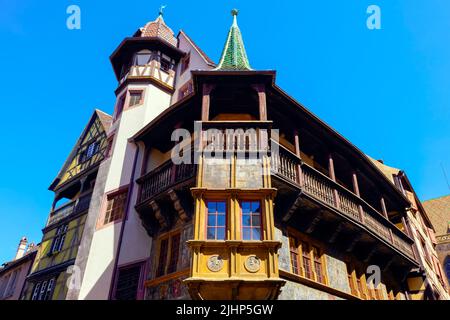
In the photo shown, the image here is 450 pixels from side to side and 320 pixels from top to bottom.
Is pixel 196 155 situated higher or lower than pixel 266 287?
higher

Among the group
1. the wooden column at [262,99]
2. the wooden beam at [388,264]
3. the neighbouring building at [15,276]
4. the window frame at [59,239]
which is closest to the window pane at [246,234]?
the wooden column at [262,99]

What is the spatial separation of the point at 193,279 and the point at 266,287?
1.83m

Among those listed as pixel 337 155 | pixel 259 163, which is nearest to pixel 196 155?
pixel 259 163

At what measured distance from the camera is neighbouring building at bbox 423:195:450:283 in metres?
34.9

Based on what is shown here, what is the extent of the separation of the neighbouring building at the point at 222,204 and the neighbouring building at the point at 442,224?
1994cm

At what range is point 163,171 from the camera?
43.5 feet

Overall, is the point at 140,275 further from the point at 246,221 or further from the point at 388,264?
the point at 388,264

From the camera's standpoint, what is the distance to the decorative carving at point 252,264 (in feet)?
29.2

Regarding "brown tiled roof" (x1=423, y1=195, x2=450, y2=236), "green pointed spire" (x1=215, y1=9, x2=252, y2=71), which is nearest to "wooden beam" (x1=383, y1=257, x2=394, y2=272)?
"green pointed spire" (x1=215, y1=9, x2=252, y2=71)

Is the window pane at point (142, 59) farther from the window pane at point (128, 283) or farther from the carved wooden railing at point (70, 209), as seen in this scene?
the window pane at point (128, 283)

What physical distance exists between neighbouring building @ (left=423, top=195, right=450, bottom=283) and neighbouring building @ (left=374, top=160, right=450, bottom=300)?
22.9 ft
